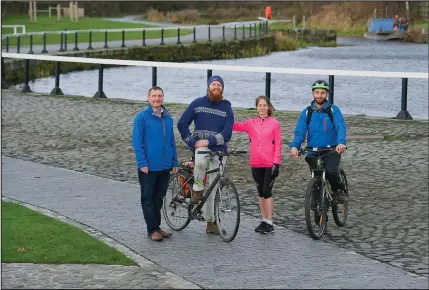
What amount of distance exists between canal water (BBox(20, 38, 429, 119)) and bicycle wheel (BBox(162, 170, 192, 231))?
16394 mm

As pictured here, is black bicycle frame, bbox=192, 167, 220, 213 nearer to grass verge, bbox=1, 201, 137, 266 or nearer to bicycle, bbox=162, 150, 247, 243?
bicycle, bbox=162, 150, 247, 243

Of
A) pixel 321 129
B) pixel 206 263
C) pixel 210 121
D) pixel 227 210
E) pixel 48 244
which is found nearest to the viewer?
pixel 206 263

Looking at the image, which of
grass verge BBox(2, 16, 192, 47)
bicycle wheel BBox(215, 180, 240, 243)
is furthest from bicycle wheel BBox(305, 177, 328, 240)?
grass verge BBox(2, 16, 192, 47)

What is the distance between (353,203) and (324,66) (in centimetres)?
4067

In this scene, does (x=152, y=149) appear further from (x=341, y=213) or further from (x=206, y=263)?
(x=341, y=213)

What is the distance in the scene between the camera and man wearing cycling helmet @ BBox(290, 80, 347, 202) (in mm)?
10664

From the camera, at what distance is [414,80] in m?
41.1

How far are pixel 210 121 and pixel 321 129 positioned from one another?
1.03 metres

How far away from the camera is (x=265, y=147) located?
10719 millimetres

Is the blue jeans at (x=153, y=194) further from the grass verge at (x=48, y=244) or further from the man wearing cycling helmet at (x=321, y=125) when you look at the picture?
the man wearing cycling helmet at (x=321, y=125)

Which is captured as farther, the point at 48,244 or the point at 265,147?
the point at 265,147

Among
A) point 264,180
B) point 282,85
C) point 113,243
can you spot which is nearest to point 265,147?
point 264,180

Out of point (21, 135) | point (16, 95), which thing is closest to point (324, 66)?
point (16, 95)

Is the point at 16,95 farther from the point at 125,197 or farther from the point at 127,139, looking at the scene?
the point at 125,197
